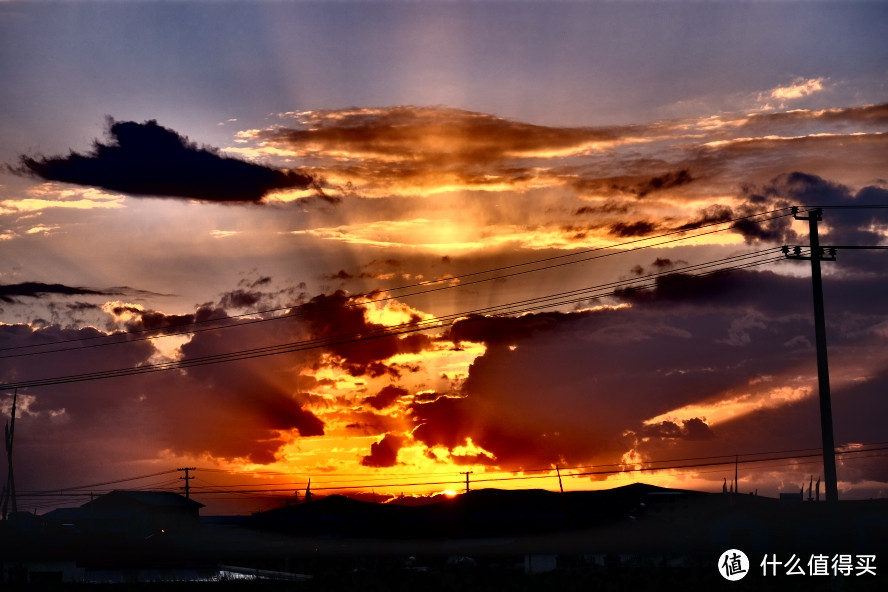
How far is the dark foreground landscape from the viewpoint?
5184 cm

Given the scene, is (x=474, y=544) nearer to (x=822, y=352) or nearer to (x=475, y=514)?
(x=475, y=514)

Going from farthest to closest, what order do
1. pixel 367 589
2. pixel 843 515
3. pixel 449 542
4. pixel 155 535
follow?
pixel 155 535 → pixel 449 542 → pixel 843 515 → pixel 367 589

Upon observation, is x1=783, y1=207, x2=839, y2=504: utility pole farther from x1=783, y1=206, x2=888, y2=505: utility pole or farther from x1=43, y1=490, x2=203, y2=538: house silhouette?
x1=43, y1=490, x2=203, y2=538: house silhouette

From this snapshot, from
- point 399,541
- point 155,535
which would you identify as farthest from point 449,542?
point 155,535

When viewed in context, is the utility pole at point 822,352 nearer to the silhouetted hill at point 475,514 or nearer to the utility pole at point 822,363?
the utility pole at point 822,363

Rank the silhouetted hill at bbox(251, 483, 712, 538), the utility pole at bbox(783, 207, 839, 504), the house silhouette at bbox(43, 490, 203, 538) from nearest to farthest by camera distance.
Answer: the utility pole at bbox(783, 207, 839, 504)
the silhouetted hill at bbox(251, 483, 712, 538)
the house silhouette at bbox(43, 490, 203, 538)

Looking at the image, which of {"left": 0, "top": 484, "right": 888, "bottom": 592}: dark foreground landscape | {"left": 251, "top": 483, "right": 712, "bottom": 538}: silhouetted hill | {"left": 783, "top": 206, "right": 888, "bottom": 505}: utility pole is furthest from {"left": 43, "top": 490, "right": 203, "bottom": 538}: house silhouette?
{"left": 783, "top": 206, "right": 888, "bottom": 505}: utility pole

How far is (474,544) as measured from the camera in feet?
332

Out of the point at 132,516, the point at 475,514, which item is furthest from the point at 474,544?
the point at 132,516

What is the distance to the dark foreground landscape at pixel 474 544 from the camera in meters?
51.8

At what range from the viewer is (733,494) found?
103 metres

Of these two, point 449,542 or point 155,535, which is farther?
point 155,535

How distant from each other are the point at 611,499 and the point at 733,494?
1349cm

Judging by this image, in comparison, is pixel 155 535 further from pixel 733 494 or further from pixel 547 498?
pixel 733 494
